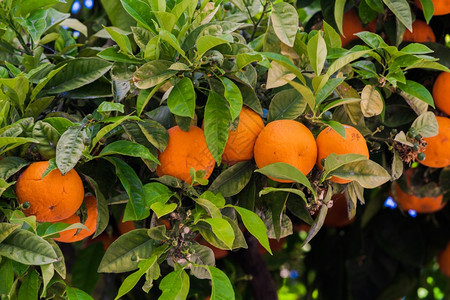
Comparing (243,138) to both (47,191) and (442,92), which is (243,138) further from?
(442,92)

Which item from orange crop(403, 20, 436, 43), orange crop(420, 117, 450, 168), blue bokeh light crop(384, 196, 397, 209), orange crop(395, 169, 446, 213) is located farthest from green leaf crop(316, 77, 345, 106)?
blue bokeh light crop(384, 196, 397, 209)

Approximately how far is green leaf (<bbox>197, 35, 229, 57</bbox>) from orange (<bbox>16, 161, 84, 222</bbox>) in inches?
9.9

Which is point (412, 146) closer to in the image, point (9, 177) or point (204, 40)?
point (204, 40)

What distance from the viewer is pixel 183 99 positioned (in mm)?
932

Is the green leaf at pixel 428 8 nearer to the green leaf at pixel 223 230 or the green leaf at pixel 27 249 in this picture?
the green leaf at pixel 223 230

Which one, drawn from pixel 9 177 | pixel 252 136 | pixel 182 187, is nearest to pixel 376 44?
pixel 252 136

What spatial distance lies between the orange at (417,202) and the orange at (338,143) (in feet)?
1.89

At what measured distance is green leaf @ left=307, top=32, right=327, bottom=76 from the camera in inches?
37.4

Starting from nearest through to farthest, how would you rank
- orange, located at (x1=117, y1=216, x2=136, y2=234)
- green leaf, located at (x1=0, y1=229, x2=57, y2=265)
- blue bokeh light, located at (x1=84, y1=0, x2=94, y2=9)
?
green leaf, located at (x1=0, y1=229, x2=57, y2=265), orange, located at (x1=117, y1=216, x2=136, y2=234), blue bokeh light, located at (x1=84, y1=0, x2=94, y2=9)

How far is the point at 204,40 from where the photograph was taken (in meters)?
0.89

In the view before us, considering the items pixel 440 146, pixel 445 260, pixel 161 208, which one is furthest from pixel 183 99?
pixel 445 260

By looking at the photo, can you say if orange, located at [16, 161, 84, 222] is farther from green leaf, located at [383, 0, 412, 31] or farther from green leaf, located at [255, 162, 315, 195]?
green leaf, located at [383, 0, 412, 31]

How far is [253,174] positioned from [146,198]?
196mm

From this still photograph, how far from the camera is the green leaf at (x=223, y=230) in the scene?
87 centimetres
